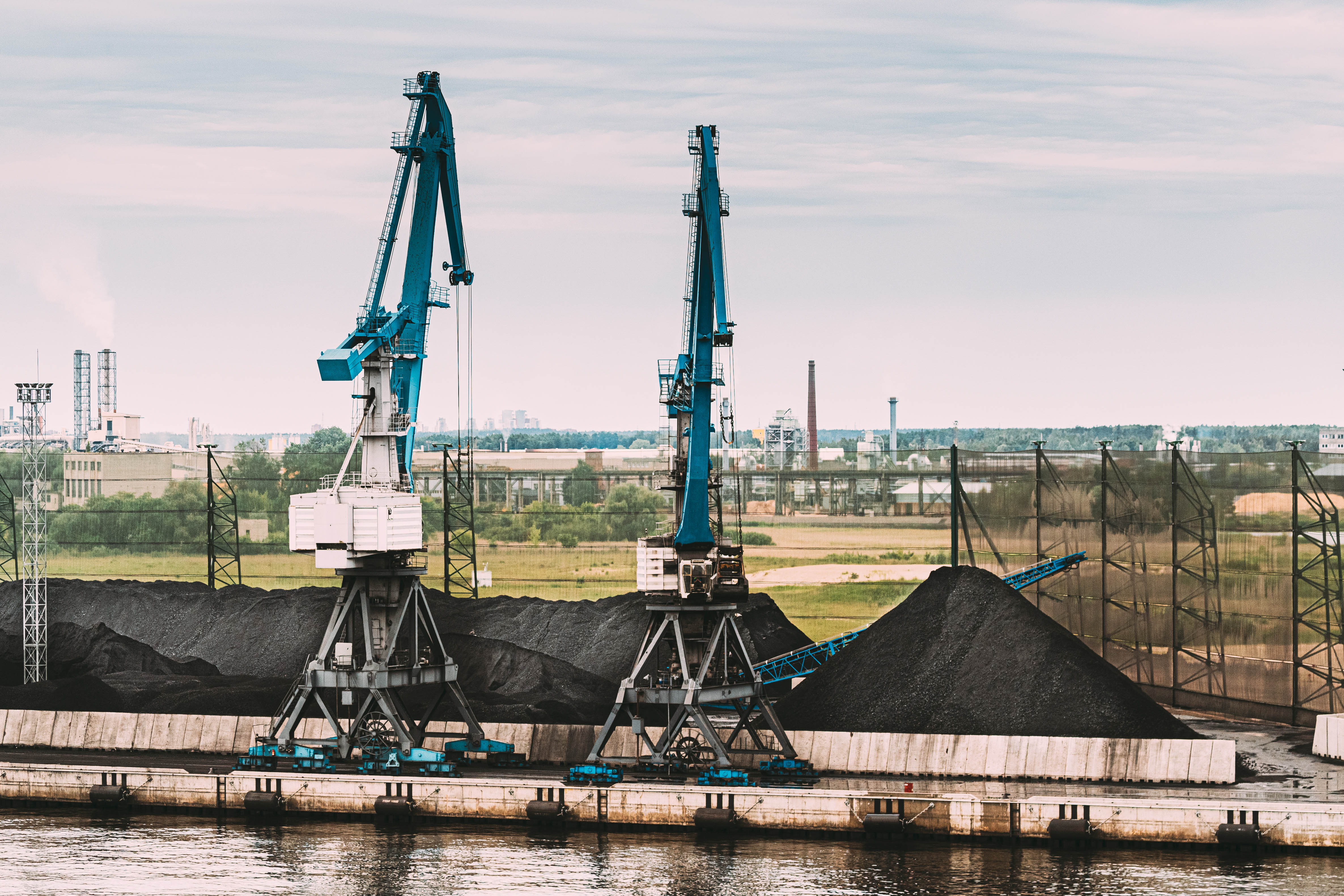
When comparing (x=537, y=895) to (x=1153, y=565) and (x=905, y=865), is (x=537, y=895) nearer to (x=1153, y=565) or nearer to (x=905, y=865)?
(x=905, y=865)

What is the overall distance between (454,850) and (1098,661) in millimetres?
20159

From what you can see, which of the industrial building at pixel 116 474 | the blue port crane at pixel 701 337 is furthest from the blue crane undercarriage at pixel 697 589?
the industrial building at pixel 116 474

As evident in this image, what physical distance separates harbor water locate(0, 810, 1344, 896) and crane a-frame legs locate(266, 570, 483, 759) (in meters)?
4.46

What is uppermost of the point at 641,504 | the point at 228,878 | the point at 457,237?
the point at 457,237

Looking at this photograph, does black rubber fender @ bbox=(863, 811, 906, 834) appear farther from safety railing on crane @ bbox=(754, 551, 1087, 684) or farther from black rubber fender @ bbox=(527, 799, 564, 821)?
safety railing on crane @ bbox=(754, 551, 1087, 684)

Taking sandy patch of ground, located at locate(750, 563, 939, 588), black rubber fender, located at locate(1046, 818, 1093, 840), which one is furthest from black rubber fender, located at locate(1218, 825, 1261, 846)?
sandy patch of ground, located at locate(750, 563, 939, 588)

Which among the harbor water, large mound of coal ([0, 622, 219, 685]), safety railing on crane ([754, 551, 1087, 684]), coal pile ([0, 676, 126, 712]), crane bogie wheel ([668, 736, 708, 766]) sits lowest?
the harbor water

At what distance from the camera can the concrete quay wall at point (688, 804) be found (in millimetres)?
43000

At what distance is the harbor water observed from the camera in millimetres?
39938

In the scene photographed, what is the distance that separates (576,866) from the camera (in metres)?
42.6

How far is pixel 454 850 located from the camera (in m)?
44.5

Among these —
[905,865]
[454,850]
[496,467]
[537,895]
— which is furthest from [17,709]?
[496,467]

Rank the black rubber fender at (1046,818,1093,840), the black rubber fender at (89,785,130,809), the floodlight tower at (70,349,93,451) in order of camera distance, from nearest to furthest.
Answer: the black rubber fender at (1046,818,1093,840) < the black rubber fender at (89,785,130,809) < the floodlight tower at (70,349,93,451)

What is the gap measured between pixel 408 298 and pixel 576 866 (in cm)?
1914
